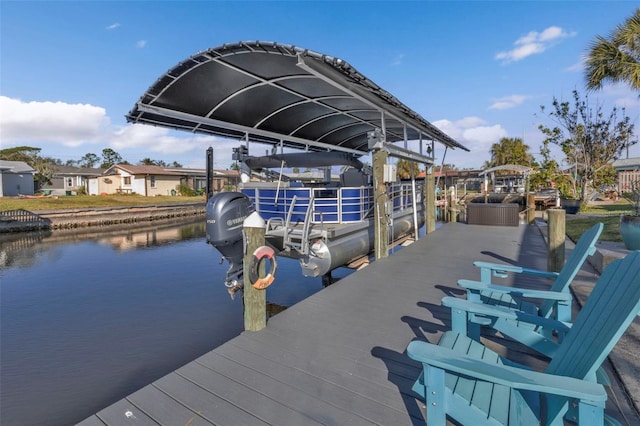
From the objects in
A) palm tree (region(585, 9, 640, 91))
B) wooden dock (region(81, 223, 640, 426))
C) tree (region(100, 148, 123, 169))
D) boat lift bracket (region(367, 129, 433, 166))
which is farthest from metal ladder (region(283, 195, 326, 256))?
tree (region(100, 148, 123, 169))

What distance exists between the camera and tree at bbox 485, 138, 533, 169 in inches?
1510

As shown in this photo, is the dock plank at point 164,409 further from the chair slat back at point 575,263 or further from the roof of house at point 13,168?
the roof of house at point 13,168

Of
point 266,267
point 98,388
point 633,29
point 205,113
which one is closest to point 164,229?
point 205,113

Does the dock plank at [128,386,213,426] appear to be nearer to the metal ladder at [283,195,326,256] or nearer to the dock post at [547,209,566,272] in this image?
the metal ladder at [283,195,326,256]

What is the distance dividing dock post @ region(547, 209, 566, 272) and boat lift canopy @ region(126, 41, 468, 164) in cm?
329

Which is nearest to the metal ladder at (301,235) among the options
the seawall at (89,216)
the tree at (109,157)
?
the seawall at (89,216)

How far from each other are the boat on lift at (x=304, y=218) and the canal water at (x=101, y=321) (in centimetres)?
204

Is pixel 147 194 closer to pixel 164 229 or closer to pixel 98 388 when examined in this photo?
pixel 164 229

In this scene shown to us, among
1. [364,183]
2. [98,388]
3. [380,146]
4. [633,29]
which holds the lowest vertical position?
[98,388]

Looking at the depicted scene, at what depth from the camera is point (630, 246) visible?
18.8 feet

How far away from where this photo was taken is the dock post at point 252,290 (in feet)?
11.8

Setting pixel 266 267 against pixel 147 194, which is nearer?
pixel 266 267

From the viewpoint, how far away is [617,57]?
11242mm

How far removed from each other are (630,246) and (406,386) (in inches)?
223
